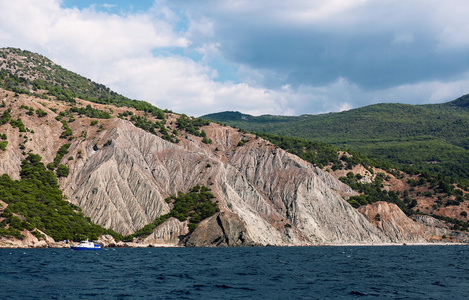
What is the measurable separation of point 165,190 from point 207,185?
41.0 ft

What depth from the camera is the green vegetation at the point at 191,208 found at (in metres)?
124

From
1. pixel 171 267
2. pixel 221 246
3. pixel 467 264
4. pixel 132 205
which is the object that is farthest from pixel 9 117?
pixel 467 264

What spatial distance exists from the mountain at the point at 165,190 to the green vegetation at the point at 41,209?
0.26 m

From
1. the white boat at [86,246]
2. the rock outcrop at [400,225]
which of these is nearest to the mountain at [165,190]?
the rock outcrop at [400,225]

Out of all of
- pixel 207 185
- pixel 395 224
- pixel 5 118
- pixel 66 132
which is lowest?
pixel 395 224

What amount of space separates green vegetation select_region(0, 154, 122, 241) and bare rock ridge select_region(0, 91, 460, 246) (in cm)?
418

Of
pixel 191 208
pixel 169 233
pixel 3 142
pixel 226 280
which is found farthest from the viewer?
pixel 191 208

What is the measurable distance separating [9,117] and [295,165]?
92509 millimetres

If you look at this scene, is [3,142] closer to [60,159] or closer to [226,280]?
[60,159]

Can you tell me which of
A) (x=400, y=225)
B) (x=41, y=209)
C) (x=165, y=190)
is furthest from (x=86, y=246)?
(x=400, y=225)

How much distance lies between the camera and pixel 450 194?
182 metres

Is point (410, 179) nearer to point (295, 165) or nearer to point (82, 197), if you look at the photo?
point (295, 165)

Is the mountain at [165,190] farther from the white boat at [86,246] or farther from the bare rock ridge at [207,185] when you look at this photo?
the white boat at [86,246]

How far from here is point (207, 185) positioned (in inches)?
5620
